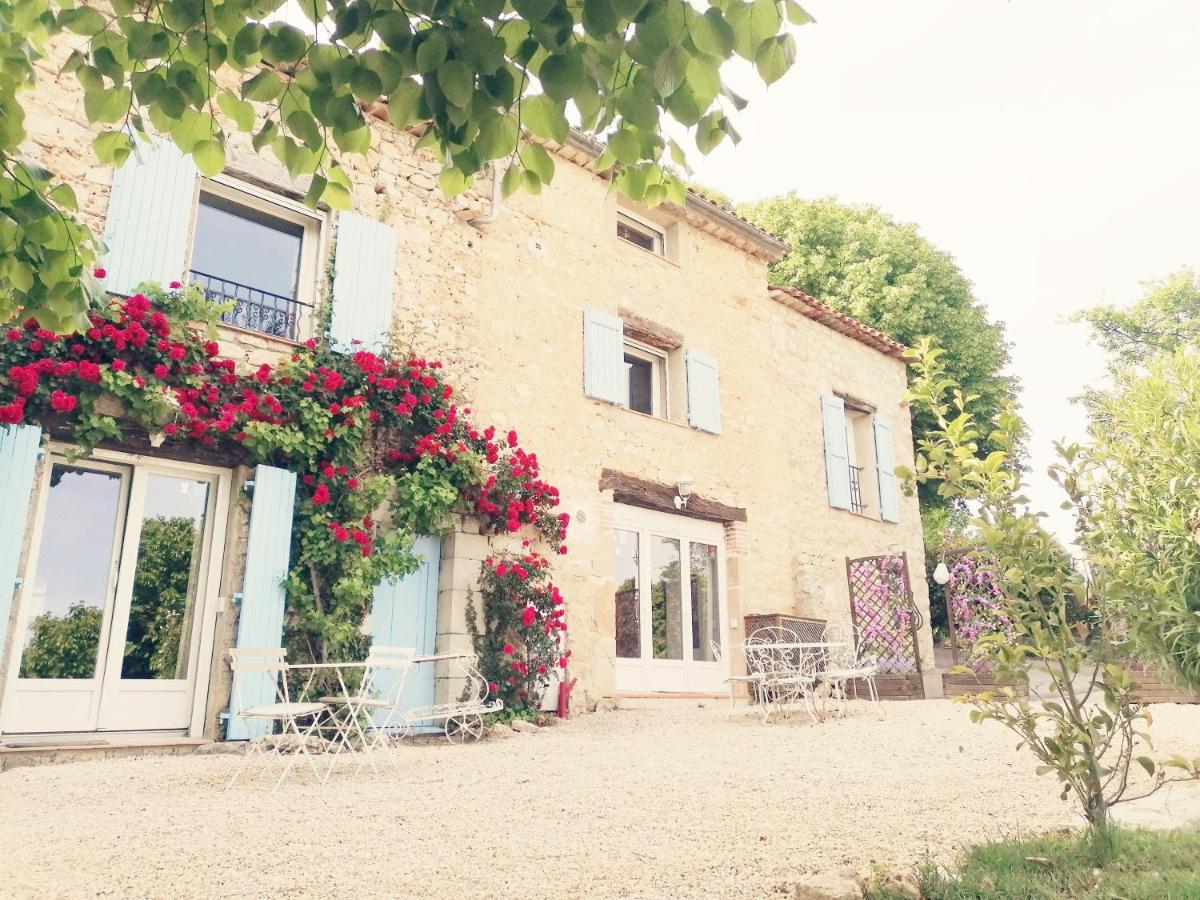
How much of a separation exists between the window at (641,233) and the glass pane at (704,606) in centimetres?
365

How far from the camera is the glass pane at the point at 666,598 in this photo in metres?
8.79

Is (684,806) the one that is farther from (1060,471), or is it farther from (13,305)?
(13,305)

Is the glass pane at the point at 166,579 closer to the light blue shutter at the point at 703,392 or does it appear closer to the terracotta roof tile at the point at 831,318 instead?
the light blue shutter at the point at 703,392

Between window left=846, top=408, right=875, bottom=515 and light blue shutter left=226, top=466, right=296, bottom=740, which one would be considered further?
window left=846, top=408, right=875, bottom=515

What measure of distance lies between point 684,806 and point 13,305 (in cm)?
317

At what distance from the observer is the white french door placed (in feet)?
28.0

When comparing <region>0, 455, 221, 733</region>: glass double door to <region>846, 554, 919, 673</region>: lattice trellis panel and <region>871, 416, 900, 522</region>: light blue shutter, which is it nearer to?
<region>846, 554, 919, 673</region>: lattice trellis panel

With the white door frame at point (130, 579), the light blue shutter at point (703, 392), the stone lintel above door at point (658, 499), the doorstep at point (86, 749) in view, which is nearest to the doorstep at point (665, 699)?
the stone lintel above door at point (658, 499)

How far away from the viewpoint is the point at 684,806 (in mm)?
3648

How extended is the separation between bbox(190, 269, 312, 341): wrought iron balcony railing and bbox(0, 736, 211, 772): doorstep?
2.96 m

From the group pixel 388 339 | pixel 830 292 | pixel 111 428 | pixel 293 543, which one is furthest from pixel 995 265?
pixel 111 428

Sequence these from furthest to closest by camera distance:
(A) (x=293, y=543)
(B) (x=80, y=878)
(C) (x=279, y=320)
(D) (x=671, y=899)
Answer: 1. (C) (x=279, y=320)
2. (A) (x=293, y=543)
3. (B) (x=80, y=878)
4. (D) (x=671, y=899)

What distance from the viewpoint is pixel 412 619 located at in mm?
6684

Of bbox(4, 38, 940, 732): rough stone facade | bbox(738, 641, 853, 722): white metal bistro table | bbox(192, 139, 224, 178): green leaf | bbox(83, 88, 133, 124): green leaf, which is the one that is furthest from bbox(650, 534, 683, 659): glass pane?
bbox(83, 88, 133, 124): green leaf
